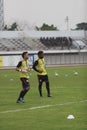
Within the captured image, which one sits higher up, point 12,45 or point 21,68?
point 21,68

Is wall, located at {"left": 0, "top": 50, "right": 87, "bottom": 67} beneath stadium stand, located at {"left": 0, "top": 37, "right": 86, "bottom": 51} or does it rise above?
beneath

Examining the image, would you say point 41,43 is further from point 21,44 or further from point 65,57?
point 65,57

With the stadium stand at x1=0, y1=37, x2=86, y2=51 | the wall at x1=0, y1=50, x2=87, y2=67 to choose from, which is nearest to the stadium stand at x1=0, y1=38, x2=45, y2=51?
the stadium stand at x1=0, y1=37, x2=86, y2=51

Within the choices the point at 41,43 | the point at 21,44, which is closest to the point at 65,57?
the point at 41,43

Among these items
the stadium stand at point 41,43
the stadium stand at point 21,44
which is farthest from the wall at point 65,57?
the stadium stand at point 21,44

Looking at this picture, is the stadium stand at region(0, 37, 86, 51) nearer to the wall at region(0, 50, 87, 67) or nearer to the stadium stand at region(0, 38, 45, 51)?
the stadium stand at region(0, 38, 45, 51)

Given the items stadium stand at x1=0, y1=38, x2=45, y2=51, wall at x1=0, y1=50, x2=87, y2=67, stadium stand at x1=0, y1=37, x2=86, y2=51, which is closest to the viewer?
wall at x1=0, y1=50, x2=87, y2=67

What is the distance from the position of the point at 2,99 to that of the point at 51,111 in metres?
3.93

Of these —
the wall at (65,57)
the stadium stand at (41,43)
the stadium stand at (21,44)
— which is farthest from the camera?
the stadium stand at (41,43)

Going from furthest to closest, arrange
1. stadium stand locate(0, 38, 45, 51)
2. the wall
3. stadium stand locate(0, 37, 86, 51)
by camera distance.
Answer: stadium stand locate(0, 37, 86, 51) → stadium stand locate(0, 38, 45, 51) → the wall

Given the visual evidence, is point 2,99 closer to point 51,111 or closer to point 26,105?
point 26,105

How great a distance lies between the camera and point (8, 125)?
10023 millimetres

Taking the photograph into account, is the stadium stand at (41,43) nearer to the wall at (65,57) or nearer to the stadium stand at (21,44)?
the stadium stand at (21,44)

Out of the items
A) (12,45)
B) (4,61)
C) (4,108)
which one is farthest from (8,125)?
(12,45)
